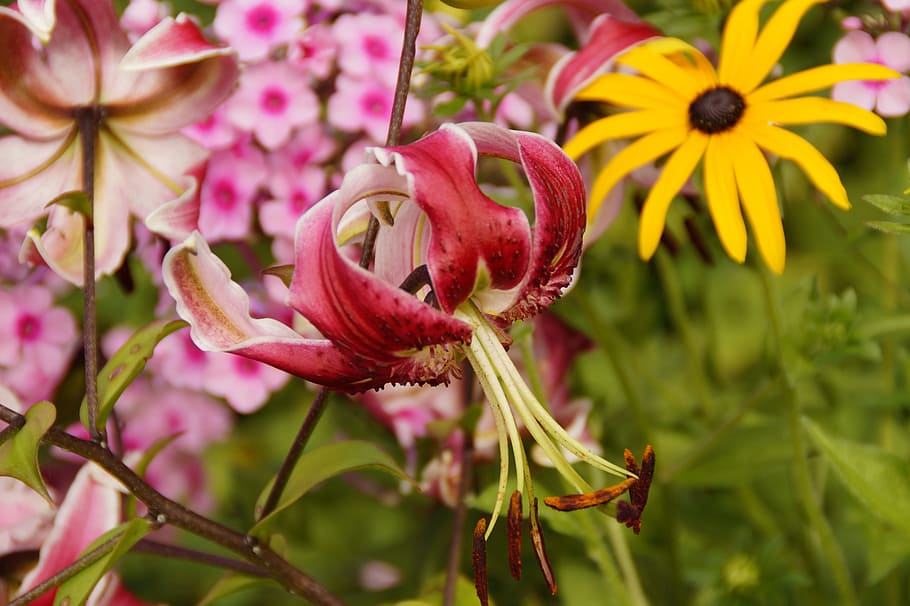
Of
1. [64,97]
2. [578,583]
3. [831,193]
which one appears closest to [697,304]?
[578,583]

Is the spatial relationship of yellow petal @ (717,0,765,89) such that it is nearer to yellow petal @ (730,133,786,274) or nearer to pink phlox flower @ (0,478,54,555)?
yellow petal @ (730,133,786,274)

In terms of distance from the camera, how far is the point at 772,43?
1.89 ft

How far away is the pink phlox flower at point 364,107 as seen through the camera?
692 millimetres

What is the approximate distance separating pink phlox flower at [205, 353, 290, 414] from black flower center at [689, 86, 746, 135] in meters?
0.30

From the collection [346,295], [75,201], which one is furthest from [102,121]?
[346,295]

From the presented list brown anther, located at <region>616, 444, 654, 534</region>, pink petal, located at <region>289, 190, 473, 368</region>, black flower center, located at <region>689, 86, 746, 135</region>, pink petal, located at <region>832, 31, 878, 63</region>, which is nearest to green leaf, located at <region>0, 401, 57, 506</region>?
pink petal, located at <region>289, 190, 473, 368</region>

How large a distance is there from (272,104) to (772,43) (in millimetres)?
298

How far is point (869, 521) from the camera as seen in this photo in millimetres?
694

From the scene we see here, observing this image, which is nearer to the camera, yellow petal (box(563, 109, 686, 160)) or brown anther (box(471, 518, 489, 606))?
brown anther (box(471, 518, 489, 606))

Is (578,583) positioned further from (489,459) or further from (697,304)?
(697,304)

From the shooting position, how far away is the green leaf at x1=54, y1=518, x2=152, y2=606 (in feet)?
1.47

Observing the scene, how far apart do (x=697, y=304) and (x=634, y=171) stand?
53 cm

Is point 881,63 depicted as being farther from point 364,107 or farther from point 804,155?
point 364,107

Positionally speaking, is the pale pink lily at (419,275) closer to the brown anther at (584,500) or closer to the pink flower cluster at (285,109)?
the brown anther at (584,500)
